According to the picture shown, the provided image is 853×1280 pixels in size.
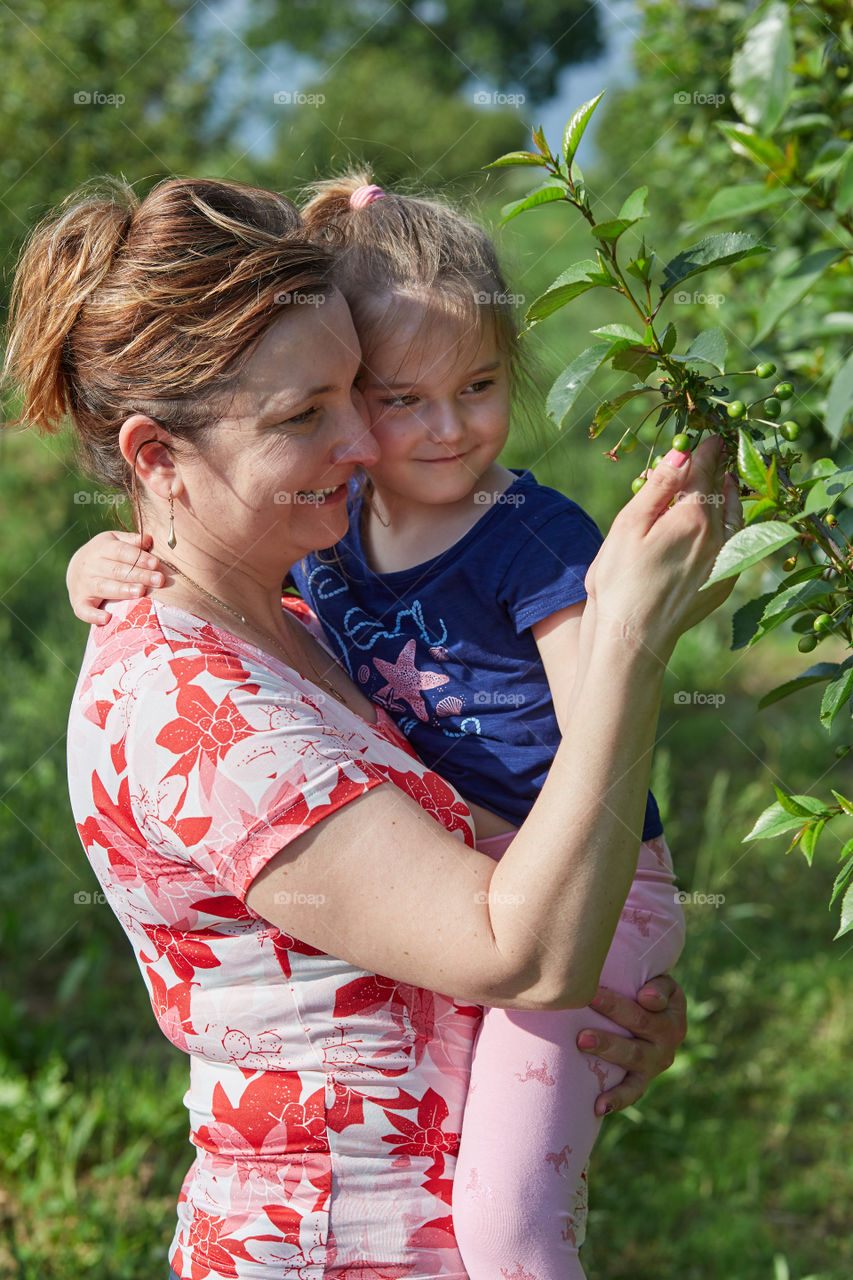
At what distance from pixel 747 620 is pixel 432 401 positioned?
66 cm

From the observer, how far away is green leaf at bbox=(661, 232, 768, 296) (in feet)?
3.43

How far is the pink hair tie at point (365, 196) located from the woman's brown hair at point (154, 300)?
0.70 ft

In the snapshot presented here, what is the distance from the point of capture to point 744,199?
0.87 meters

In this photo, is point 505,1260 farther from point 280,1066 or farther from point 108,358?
point 108,358

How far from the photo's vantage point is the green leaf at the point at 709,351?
1.03 m

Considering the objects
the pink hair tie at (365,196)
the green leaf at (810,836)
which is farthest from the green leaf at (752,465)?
the pink hair tie at (365,196)

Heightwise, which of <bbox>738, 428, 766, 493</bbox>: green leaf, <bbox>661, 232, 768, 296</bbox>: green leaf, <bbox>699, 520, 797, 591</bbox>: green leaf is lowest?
<bbox>699, 520, 797, 591</bbox>: green leaf

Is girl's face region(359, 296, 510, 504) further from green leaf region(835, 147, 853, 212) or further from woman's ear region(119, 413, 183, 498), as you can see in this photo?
green leaf region(835, 147, 853, 212)

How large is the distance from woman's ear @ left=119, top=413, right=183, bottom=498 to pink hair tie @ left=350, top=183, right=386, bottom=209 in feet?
1.88

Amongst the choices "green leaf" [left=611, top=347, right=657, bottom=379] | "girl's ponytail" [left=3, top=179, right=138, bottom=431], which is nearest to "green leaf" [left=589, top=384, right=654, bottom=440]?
"green leaf" [left=611, top=347, right=657, bottom=379]

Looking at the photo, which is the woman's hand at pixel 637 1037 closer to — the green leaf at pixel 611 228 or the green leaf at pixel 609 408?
the green leaf at pixel 609 408

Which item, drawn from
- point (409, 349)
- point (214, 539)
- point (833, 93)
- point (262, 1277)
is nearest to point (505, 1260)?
point (262, 1277)

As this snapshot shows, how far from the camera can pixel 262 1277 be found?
132 cm

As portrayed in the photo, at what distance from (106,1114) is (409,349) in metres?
2.03
